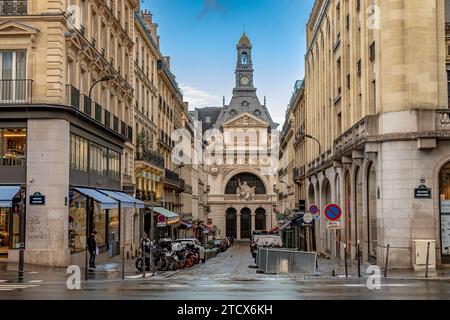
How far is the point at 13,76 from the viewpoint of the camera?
26984mm

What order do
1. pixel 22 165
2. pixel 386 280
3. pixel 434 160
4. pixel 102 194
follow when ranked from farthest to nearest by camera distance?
pixel 102 194 → pixel 22 165 → pixel 434 160 → pixel 386 280

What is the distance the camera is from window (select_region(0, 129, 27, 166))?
2677cm

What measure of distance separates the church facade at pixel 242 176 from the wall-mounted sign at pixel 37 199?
3558 inches

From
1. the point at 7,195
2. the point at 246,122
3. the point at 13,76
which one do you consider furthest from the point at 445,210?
the point at 246,122

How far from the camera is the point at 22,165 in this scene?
26719mm

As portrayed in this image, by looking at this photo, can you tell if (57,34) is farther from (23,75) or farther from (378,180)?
(378,180)

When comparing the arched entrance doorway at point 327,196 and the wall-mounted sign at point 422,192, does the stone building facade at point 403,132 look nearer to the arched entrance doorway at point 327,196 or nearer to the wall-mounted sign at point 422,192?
the wall-mounted sign at point 422,192

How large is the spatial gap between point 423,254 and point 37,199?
1498 centimetres

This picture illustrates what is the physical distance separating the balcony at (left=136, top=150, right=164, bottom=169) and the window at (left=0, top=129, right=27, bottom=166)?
714 inches

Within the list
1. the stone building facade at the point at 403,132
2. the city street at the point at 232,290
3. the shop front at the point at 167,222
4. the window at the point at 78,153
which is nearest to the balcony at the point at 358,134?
the stone building facade at the point at 403,132

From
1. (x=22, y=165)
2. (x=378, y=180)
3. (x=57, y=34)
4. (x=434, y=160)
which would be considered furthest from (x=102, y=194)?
(x=434, y=160)

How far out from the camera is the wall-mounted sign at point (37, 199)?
26469 mm

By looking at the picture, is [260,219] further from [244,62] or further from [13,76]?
[13,76]
